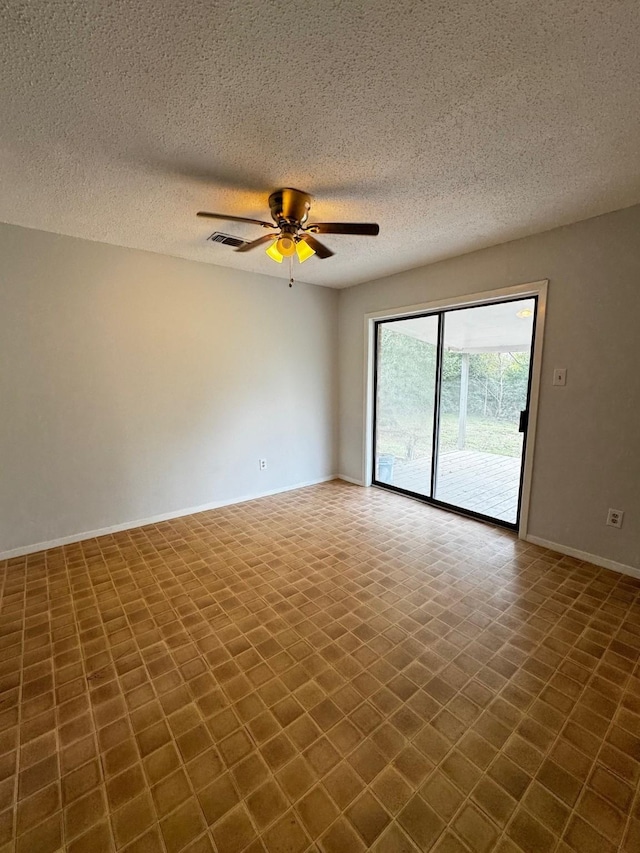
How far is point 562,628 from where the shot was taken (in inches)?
75.7

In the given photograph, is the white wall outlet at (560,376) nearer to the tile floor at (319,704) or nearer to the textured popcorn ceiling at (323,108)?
the textured popcorn ceiling at (323,108)

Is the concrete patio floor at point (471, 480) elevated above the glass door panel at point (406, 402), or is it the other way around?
the glass door panel at point (406, 402)

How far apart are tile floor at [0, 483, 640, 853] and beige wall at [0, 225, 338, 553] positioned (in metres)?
0.66

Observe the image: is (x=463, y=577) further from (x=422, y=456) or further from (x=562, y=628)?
(x=422, y=456)

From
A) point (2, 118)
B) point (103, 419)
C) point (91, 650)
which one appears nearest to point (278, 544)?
point (91, 650)

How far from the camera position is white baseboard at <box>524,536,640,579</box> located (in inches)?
95.0

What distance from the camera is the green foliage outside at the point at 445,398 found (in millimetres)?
3143

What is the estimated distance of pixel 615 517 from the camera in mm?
2453

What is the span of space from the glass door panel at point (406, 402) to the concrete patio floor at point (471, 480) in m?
0.01

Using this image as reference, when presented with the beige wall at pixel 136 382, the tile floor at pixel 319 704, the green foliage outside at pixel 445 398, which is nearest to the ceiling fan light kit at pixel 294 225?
the beige wall at pixel 136 382

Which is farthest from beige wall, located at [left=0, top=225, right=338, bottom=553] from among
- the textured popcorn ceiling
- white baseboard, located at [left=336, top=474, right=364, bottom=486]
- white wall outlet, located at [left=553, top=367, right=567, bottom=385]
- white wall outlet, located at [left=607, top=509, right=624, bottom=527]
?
white wall outlet, located at [left=607, top=509, right=624, bottom=527]

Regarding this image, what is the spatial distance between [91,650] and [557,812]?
81.5 inches

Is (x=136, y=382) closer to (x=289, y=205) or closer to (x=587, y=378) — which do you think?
(x=289, y=205)

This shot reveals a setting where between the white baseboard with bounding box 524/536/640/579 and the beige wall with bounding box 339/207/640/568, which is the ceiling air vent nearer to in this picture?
the beige wall with bounding box 339/207/640/568
